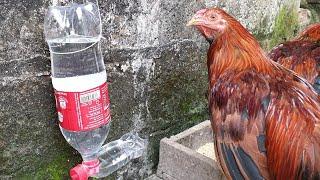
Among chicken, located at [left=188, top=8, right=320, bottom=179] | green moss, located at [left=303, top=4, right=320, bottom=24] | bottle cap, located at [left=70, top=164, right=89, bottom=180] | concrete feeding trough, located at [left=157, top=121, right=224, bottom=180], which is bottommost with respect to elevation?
concrete feeding trough, located at [left=157, top=121, right=224, bottom=180]

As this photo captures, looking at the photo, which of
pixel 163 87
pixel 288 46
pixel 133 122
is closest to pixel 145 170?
pixel 133 122

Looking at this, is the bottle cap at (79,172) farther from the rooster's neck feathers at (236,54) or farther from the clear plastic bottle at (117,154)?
the rooster's neck feathers at (236,54)

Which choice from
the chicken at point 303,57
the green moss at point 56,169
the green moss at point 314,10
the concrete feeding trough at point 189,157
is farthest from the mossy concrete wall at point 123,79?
the green moss at point 314,10

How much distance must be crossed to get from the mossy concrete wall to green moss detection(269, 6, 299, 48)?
47 centimetres

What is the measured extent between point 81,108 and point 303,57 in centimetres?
146

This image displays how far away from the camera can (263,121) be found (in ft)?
6.63

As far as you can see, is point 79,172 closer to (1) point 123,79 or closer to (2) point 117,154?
(2) point 117,154

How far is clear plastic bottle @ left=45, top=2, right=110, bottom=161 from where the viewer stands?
2121 mm

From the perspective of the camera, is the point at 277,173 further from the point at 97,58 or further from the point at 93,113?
the point at 97,58

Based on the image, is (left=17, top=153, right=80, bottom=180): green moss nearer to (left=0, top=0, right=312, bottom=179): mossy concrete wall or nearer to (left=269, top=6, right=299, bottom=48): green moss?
(left=0, top=0, right=312, bottom=179): mossy concrete wall

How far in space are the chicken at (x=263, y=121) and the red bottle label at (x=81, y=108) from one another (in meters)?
0.60

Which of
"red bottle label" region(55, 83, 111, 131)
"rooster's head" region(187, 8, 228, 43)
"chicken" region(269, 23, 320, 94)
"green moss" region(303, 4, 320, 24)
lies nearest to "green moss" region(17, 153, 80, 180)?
"red bottle label" region(55, 83, 111, 131)

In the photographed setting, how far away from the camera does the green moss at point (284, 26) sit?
3.87 metres

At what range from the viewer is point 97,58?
90.5 inches
